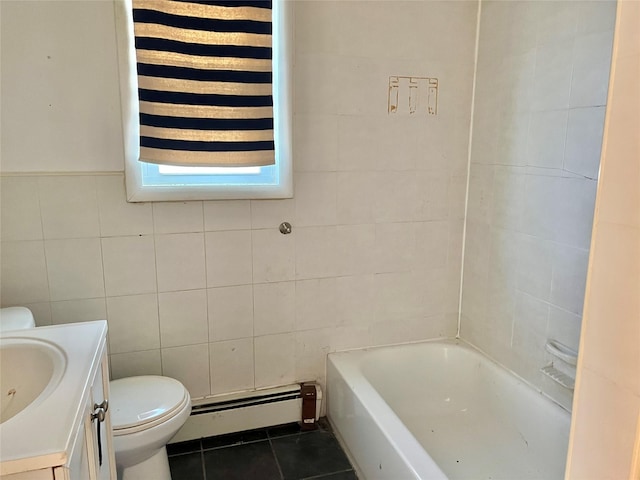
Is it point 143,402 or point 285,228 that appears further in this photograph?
point 285,228

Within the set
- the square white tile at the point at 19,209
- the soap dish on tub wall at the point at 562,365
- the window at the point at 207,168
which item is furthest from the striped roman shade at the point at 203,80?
the soap dish on tub wall at the point at 562,365

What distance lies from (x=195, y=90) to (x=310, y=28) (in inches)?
23.5

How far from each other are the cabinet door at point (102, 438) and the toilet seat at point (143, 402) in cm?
20

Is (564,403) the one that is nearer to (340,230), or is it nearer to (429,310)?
(429,310)

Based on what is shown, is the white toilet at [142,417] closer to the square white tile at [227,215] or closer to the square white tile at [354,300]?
the square white tile at [227,215]

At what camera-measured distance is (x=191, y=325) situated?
2201mm

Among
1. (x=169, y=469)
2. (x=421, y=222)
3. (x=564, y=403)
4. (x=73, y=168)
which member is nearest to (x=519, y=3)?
(x=421, y=222)

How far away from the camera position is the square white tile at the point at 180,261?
2.10m

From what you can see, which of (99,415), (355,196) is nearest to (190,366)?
(99,415)

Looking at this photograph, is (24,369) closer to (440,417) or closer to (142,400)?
(142,400)

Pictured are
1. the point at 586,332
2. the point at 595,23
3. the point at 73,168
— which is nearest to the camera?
the point at 586,332

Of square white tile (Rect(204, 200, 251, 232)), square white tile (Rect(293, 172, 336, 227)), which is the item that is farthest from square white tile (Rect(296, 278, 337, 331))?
square white tile (Rect(204, 200, 251, 232))

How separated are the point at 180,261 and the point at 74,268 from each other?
421mm

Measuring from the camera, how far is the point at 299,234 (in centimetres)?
228
